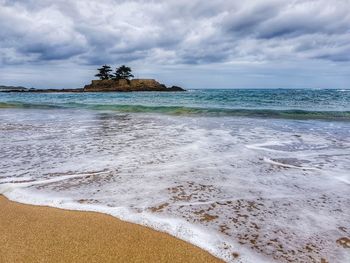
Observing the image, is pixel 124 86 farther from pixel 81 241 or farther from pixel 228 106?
pixel 81 241

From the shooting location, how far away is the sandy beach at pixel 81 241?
7.32 feet

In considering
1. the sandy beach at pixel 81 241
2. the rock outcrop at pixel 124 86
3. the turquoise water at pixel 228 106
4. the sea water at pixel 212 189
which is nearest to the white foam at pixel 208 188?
the sea water at pixel 212 189

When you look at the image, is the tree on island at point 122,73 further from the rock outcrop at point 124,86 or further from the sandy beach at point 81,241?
the sandy beach at point 81,241

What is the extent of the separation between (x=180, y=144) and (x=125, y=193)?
3.42 meters

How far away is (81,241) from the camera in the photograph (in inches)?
96.3

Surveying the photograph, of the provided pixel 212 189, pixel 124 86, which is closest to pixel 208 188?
pixel 212 189

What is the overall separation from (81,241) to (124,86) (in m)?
90.0

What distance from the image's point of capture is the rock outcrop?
288 ft

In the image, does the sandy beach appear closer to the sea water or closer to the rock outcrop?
the sea water

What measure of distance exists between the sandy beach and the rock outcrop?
8479 cm

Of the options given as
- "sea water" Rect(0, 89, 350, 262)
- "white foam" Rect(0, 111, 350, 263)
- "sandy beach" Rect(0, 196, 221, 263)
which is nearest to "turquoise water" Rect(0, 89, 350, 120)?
"white foam" Rect(0, 111, 350, 263)

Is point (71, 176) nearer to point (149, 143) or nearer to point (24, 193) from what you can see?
point (24, 193)

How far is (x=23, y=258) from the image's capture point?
220 cm

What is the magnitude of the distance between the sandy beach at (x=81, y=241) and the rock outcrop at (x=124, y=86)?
84792 millimetres
